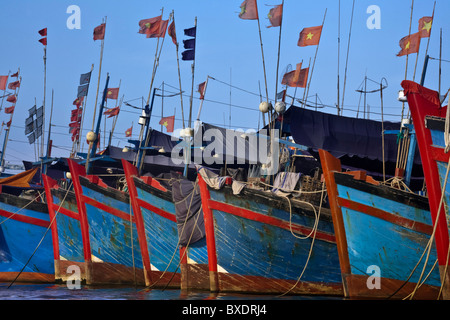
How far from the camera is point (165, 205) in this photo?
55.9 feet

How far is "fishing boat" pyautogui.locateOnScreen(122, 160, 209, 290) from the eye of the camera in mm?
15656

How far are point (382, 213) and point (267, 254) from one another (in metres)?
3.48

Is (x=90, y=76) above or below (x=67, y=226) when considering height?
above

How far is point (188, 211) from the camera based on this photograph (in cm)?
1563

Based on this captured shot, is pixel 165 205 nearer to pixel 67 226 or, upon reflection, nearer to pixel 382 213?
pixel 67 226

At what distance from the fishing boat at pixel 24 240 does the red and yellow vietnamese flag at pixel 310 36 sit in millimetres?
11215

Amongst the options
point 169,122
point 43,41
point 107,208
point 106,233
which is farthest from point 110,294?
point 169,122

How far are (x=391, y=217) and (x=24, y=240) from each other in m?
15.0

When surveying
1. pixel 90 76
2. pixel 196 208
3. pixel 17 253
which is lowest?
pixel 17 253

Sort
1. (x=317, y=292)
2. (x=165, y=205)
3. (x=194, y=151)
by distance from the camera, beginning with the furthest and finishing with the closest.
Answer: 1. (x=194, y=151)
2. (x=165, y=205)
3. (x=317, y=292)

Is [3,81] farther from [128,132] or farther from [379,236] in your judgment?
[379,236]

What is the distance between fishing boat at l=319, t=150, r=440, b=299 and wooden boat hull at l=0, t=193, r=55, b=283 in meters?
13.1

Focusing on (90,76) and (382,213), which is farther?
(90,76)
